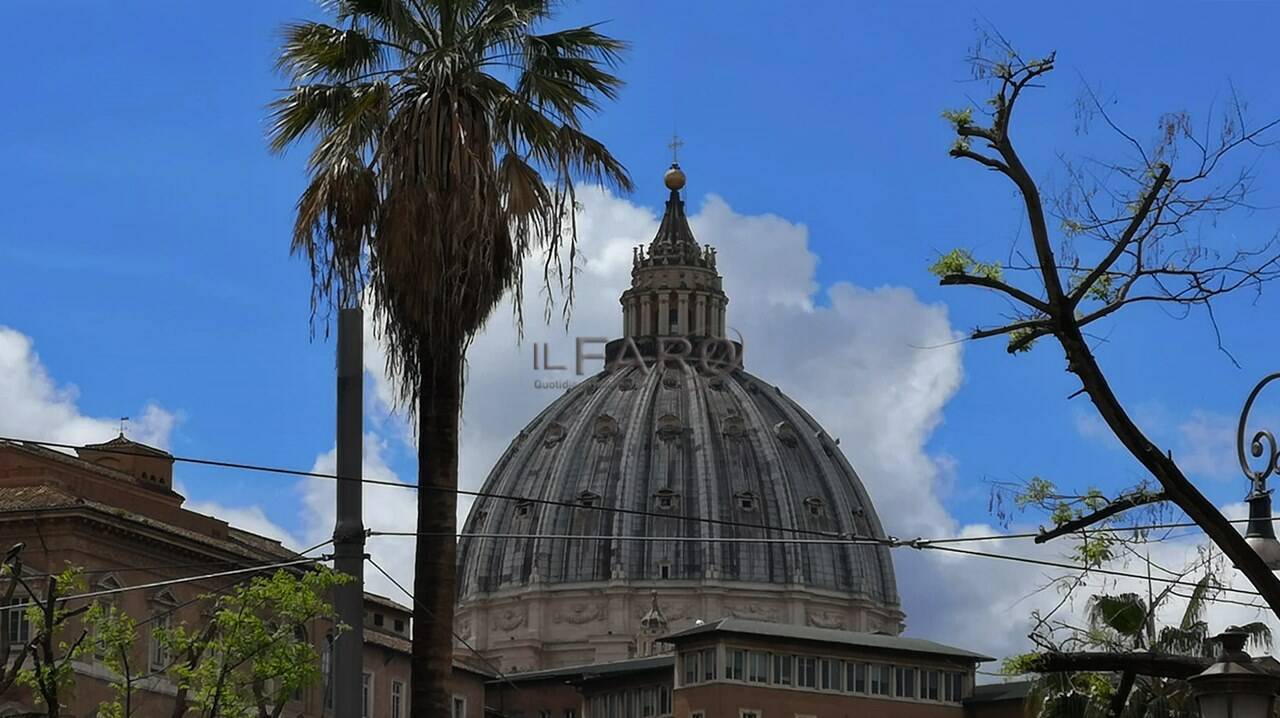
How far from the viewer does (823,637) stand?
104m

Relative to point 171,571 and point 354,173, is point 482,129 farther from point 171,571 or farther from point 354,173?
point 171,571

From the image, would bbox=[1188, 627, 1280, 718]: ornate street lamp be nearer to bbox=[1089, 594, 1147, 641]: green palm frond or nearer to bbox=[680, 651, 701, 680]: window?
bbox=[1089, 594, 1147, 641]: green palm frond

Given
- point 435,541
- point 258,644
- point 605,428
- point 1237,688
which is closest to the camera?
point 1237,688

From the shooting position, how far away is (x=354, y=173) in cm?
2397

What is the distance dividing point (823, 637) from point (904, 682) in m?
3.87

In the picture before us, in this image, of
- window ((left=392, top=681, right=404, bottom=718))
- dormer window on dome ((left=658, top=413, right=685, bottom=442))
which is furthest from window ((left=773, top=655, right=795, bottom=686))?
dormer window on dome ((left=658, top=413, right=685, bottom=442))

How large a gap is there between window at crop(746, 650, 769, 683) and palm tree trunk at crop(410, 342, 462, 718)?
249 feet

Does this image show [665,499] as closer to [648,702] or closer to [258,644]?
[648,702]

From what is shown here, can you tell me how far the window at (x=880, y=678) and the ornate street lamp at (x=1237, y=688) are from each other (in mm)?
89041

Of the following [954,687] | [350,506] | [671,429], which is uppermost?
Result: [671,429]

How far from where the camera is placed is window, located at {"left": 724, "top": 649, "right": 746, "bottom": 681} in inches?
3893

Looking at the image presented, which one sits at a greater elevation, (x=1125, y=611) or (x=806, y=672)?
(x=806, y=672)

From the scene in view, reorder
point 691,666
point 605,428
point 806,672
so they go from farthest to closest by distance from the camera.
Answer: point 605,428, point 806,672, point 691,666

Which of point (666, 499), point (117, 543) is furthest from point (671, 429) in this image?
point (117, 543)
